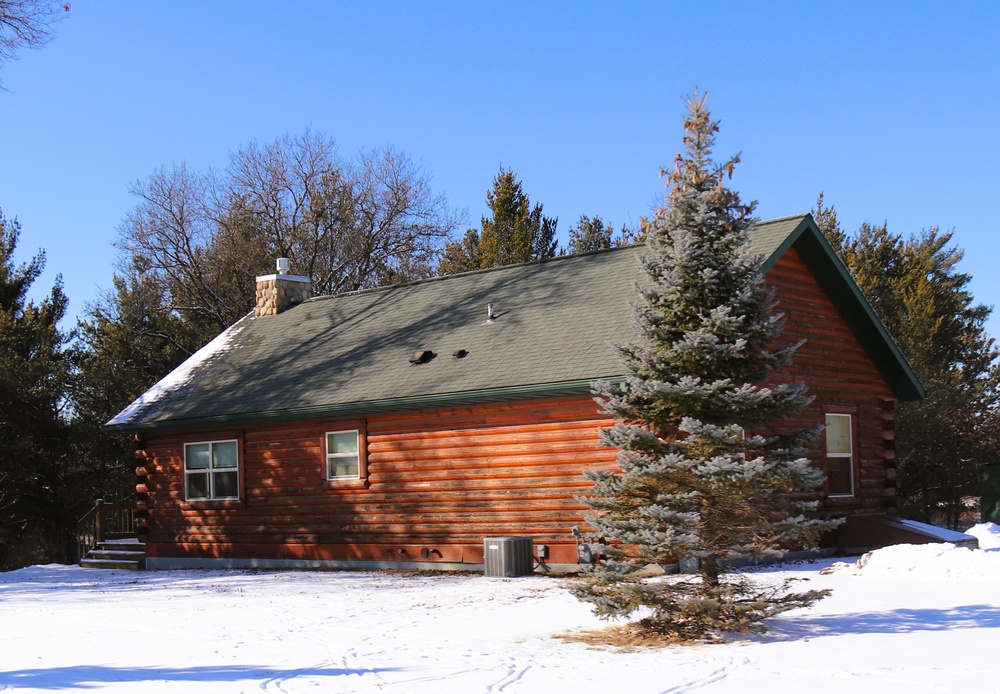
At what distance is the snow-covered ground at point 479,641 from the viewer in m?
9.25

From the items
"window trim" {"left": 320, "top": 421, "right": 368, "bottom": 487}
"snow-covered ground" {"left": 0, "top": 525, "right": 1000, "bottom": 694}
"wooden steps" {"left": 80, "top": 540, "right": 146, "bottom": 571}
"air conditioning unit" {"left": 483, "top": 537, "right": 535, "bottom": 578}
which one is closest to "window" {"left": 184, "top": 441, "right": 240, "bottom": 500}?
"wooden steps" {"left": 80, "top": 540, "right": 146, "bottom": 571}

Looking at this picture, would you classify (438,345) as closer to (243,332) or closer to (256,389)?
(256,389)

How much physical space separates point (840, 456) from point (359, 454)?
8.88 meters

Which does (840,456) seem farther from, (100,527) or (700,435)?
(100,527)

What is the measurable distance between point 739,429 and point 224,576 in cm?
1259

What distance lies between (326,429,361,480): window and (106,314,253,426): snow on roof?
18.2 feet

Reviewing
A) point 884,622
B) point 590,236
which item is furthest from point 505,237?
point 884,622

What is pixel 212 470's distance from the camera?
23.3m

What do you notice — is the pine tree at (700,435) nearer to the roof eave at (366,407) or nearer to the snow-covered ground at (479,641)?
the snow-covered ground at (479,641)

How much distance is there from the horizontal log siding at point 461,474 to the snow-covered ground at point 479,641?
1.79m

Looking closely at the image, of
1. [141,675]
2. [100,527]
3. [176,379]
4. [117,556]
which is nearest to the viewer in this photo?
[141,675]

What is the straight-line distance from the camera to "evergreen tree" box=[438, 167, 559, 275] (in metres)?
49.2

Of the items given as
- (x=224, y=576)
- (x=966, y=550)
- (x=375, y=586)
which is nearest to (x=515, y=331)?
(x=375, y=586)

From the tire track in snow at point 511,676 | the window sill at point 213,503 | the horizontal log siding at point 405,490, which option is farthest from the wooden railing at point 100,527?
the tire track in snow at point 511,676
